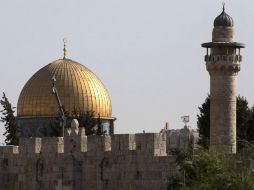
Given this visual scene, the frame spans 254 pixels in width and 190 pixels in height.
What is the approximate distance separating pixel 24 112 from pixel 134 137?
80.1 ft

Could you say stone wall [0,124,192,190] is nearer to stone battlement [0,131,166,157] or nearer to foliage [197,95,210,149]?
stone battlement [0,131,166,157]

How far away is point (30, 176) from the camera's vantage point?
57250 millimetres

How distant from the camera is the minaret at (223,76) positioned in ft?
174

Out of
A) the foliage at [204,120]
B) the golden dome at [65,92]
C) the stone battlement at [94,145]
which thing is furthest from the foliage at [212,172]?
the golden dome at [65,92]

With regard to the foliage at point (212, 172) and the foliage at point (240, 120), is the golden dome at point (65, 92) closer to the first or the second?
the foliage at point (240, 120)

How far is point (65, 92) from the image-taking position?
74.7m

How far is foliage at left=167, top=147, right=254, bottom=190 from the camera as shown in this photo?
124 feet

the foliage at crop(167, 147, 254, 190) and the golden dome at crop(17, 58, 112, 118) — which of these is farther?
the golden dome at crop(17, 58, 112, 118)

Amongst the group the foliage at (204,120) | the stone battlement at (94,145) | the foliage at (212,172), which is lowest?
the foliage at (212,172)

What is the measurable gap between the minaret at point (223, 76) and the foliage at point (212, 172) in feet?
16.9

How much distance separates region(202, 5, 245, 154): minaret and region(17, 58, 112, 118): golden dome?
20.9 m

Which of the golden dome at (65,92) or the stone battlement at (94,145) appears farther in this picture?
the golden dome at (65,92)

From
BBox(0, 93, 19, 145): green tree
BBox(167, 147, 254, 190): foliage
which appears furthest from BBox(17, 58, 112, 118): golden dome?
BBox(167, 147, 254, 190): foliage

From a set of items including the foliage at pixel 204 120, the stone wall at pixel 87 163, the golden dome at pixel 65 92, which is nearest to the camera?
the stone wall at pixel 87 163
